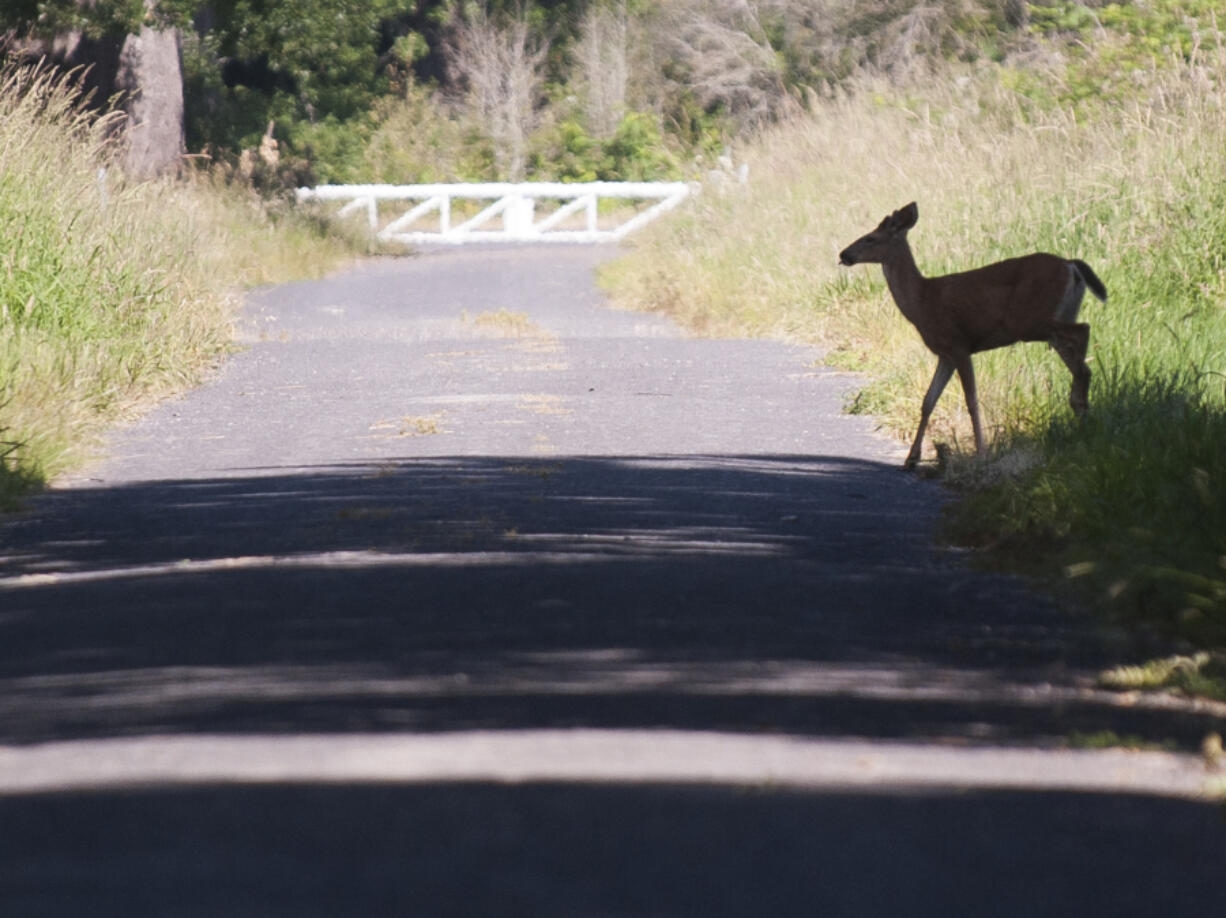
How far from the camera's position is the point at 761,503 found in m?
9.46

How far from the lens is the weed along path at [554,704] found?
418 cm

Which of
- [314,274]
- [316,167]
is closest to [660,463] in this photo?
[314,274]

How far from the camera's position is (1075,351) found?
1007 centimetres

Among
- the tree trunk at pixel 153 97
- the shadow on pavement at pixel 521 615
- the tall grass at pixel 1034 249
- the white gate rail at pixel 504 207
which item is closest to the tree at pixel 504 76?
the white gate rail at pixel 504 207

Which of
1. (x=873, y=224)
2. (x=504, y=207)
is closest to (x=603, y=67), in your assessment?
(x=504, y=207)

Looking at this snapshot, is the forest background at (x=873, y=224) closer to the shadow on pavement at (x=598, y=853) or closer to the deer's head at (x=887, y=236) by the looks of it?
the deer's head at (x=887, y=236)

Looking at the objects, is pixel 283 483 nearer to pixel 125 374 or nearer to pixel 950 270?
pixel 125 374

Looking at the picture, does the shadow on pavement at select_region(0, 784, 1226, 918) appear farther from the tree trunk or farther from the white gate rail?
the white gate rail

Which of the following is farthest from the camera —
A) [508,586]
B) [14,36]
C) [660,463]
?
[14,36]

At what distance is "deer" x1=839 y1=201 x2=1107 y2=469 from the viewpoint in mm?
10102

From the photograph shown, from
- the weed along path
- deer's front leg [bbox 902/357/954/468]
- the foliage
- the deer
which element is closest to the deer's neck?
the deer

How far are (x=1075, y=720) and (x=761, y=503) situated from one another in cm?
399

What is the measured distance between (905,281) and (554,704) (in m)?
5.49

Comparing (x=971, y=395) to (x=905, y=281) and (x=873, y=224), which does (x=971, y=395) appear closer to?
(x=905, y=281)
